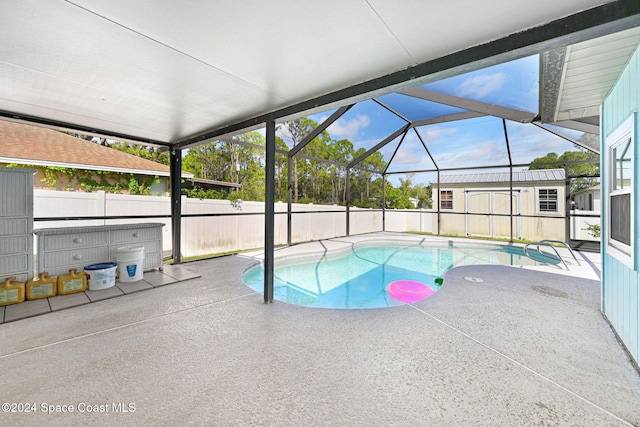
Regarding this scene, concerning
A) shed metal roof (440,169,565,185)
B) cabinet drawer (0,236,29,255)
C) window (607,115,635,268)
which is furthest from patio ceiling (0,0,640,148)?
shed metal roof (440,169,565,185)

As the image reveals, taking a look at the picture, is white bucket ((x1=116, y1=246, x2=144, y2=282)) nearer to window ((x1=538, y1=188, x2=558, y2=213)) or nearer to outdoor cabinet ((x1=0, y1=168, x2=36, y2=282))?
outdoor cabinet ((x1=0, y1=168, x2=36, y2=282))

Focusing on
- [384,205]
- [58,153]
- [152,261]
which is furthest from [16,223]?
[384,205]

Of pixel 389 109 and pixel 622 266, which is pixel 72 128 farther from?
pixel 389 109

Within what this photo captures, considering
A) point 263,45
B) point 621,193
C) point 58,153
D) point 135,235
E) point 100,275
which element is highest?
point 58,153

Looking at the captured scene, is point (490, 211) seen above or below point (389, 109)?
below

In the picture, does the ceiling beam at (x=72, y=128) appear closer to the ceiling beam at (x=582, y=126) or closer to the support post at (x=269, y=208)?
the support post at (x=269, y=208)

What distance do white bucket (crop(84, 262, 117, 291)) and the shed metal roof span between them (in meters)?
11.8

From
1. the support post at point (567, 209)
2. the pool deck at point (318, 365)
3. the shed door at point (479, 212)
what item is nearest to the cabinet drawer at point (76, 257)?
the pool deck at point (318, 365)

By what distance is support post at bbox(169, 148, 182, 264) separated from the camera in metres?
4.99

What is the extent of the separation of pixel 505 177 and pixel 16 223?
13.2 m

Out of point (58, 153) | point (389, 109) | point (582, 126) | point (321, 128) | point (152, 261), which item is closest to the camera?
point (152, 261)

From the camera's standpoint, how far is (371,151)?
9195mm

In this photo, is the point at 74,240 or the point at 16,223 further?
the point at 74,240

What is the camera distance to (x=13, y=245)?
10.0 ft
